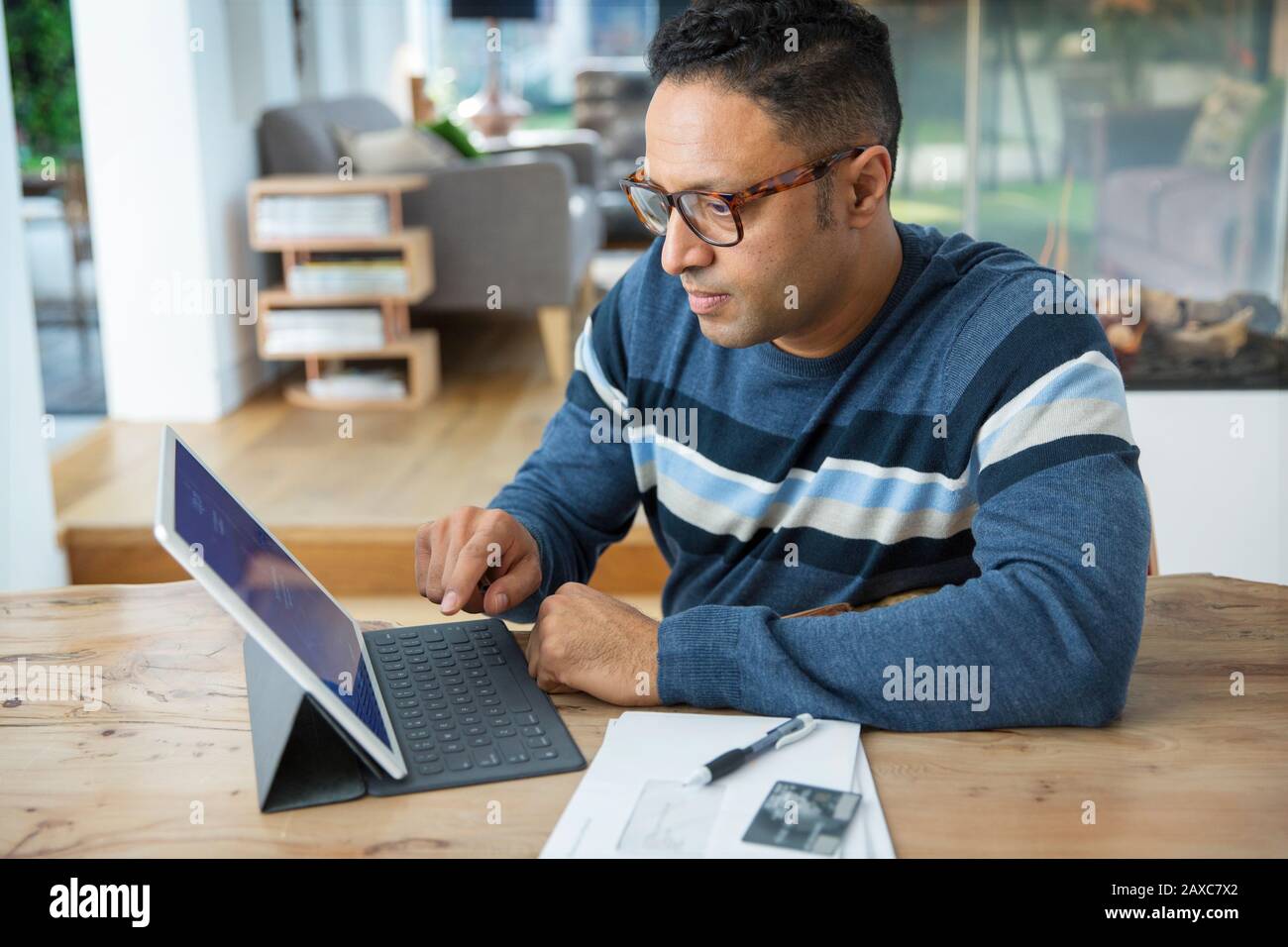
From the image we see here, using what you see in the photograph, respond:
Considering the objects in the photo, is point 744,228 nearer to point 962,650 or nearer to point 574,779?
point 962,650

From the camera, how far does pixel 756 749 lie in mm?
905

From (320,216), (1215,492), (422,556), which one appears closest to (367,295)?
(320,216)

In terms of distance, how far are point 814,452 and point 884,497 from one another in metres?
0.08

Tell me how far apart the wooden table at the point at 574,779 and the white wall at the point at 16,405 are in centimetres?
172

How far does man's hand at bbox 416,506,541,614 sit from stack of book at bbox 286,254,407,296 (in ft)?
9.18

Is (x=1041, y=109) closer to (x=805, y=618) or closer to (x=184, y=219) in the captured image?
(x=184, y=219)

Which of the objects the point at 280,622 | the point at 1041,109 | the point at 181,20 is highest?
the point at 181,20

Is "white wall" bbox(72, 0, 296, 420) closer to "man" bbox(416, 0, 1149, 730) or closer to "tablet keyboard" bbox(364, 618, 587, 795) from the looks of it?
"man" bbox(416, 0, 1149, 730)

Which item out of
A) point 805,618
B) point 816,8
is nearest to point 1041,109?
point 816,8

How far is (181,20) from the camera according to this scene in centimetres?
365

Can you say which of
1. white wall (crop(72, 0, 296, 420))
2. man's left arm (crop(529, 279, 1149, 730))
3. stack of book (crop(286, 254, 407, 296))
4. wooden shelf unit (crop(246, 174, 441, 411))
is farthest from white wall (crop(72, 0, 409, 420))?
man's left arm (crop(529, 279, 1149, 730))
